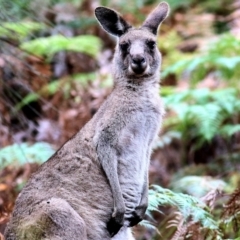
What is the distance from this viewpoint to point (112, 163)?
15.7 ft

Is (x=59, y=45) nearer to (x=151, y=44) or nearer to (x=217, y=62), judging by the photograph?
(x=217, y=62)

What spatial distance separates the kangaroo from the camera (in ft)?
15.4

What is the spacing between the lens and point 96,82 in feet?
29.9

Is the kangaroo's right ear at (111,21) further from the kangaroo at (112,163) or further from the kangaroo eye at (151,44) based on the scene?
the kangaroo eye at (151,44)

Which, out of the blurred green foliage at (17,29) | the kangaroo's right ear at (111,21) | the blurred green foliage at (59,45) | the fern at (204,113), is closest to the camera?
the kangaroo's right ear at (111,21)

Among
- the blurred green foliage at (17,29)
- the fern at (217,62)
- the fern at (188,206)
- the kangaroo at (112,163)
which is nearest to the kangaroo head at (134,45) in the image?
the kangaroo at (112,163)

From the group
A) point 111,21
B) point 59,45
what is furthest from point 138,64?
point 59,45

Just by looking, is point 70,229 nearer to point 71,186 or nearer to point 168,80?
point 71,186

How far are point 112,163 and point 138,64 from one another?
64 cm

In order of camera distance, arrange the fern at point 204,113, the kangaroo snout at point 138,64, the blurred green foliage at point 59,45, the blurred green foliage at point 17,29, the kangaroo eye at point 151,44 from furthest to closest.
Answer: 1. the blurred green foliage at point 59,45
2. the fern at point 204,113
3. the blurred green foliage at point 17,29
4. the kangaroo eye at point 151,44
5. the kangaroo snout at point 138,64

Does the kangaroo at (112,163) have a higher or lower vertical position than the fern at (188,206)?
higher

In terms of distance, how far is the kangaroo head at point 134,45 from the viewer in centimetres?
487

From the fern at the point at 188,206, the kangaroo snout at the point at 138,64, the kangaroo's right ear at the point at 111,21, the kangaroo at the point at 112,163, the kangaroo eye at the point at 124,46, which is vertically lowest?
the fern at the point at 188,206

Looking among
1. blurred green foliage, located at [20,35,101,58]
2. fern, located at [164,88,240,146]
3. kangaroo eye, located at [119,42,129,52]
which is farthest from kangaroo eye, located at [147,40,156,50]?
blurred green foliage, located at [20,35,101,58]
